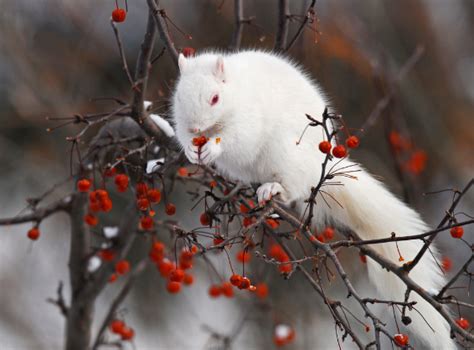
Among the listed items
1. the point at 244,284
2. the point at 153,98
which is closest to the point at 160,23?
the point at 244,284

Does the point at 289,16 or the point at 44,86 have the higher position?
the point at 289,16

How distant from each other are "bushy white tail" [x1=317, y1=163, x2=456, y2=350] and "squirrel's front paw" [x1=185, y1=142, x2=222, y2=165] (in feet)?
2.00

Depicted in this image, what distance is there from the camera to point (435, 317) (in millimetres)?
2564

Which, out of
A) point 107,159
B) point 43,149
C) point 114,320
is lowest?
point 43,149

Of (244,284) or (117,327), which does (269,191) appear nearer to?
(244,284)

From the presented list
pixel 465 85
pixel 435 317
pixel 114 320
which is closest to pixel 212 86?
pixel 435 317

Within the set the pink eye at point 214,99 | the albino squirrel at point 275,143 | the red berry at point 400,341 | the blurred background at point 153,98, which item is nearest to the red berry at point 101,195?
the albino squirrel at point 275,143

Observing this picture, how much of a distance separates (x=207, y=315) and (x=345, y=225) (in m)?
5.05

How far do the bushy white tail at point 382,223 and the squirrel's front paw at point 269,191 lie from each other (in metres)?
0.27

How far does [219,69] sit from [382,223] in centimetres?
96

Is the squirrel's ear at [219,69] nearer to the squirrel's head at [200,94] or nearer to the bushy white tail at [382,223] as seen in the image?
the squirrel's head at [200,94]

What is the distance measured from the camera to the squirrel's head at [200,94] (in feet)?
8.79

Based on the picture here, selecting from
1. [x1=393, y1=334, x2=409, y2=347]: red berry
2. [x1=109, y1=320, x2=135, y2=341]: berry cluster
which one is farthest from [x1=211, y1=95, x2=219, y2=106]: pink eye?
[x1=109, y1=320, x2=135, y2=341]: berry cluster

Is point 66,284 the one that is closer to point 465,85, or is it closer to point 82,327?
point 82,327
